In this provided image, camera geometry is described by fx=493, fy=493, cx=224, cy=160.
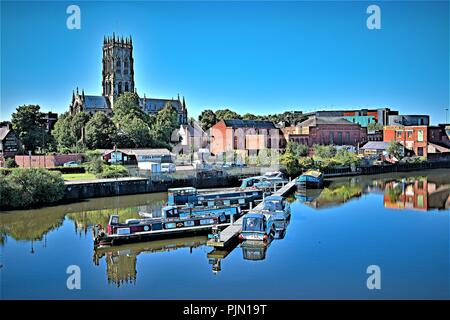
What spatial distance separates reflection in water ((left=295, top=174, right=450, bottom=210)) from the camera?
30.8m

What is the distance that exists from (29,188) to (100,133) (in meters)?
22.3

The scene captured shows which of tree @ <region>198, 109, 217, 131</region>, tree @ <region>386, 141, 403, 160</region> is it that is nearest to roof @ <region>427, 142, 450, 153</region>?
tree @ <region>386, 141, 403, 160</region>

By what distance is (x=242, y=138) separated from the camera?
190ft

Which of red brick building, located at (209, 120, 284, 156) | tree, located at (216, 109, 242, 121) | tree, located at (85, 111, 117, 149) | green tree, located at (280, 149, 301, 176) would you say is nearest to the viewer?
green tree, located at (280, 149, 301, 176)

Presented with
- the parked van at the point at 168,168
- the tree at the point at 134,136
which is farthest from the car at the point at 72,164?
the tree at the point at 134,136

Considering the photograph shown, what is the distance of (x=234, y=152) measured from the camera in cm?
5341

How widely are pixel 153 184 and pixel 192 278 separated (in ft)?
68.7

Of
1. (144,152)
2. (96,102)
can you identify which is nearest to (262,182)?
(144,152)

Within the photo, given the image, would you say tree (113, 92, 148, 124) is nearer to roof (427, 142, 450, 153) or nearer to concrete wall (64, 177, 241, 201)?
concrete wall (64, 177, 241, 201)

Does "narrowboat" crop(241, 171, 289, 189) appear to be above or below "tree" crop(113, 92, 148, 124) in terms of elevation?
below

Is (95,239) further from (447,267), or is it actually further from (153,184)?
(153,184)

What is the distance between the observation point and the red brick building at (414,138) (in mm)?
63188

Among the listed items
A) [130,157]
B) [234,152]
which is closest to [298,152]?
[234,152]

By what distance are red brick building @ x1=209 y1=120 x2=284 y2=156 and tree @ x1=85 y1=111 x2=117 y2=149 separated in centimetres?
1215
